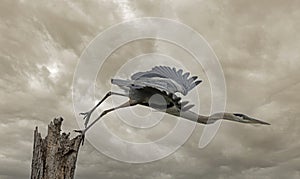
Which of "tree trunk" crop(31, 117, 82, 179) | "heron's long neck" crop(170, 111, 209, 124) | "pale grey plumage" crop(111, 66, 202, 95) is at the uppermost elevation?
"pale grey plumage" crop(111, 66, 202, 95)

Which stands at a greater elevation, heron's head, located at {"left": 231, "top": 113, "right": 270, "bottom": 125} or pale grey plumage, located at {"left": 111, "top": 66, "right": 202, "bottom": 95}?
pale grey plumage, located at {"left": 111, "top": 66, "right": 202, "bottom": 95}

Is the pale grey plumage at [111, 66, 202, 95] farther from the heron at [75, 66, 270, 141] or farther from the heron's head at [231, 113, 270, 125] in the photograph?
the heron's head at [231, 113, 270, 125]

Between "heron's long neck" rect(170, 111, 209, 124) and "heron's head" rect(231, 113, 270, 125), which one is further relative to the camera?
"heron's head" rect(231, 113, 270, 125)

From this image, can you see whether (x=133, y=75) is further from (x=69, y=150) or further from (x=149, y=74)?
(x=69, y=150)

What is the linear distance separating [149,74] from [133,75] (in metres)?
0.68

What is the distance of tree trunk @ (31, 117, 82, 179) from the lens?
8711 mm

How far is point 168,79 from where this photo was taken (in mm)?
11195

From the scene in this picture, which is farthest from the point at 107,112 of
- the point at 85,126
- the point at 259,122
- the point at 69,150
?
the point at 259,122

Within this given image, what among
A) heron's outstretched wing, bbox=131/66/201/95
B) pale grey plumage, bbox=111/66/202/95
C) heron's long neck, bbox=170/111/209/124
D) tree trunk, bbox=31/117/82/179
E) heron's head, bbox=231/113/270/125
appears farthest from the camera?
heron's head, bbox=231/113/270/125

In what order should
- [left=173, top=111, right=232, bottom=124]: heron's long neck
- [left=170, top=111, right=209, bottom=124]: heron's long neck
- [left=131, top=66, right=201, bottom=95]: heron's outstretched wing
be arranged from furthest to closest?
[left=173, top=111, right=232, bottom=124]: heron's long neck
[left=170, top=111, right=209, bottom=124]: heron's long neck
[left=131, top=66, right=201, bottom=95]: heron's outstretched wing

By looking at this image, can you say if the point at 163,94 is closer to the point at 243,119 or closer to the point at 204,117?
the point at 204,117

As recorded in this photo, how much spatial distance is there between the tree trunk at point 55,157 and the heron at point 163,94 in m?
0.47

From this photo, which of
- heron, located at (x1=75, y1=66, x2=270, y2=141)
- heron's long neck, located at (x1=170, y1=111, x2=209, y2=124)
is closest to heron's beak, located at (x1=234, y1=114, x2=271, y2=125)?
heron, located at (x1=75, y1=66, x2=270, y2=141)

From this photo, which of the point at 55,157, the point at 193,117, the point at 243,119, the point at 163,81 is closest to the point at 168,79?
the point at 163,81
